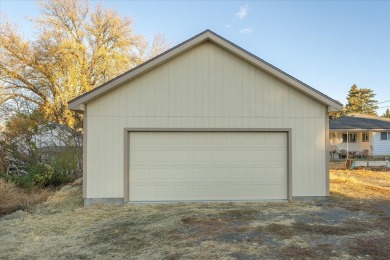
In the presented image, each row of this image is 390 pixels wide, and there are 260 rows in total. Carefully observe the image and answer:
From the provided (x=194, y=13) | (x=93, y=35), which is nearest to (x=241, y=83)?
(x=194, y=13)

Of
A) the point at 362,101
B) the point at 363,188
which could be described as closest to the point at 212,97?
the point at 363,188

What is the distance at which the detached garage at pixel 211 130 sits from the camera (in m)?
8.45

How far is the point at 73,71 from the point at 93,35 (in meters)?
3.68

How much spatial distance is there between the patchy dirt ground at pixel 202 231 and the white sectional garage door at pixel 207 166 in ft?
1.52

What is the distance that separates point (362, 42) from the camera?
19266 millimetres

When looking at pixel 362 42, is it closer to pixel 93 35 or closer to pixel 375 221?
pixel 375 221

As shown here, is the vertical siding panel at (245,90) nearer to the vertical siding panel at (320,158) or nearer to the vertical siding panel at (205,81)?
the vertical siding panel at (205,81)

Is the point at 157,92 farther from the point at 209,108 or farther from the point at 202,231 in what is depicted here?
the point at 202,231

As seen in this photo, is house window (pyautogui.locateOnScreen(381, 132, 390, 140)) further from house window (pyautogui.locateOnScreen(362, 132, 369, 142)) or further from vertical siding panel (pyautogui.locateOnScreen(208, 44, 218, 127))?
vertical siding panel (pyautogui.locateOnScreen(208, 44, 218, 127))

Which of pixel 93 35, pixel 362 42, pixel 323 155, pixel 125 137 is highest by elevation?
pixel 93 35

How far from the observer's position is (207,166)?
8.75 metres

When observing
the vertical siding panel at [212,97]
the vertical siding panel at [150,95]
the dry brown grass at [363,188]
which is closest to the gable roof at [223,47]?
the vertical siding panel at [150,95]

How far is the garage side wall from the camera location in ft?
27.6

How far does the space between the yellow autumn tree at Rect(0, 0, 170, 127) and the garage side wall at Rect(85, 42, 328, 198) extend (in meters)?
10.9
